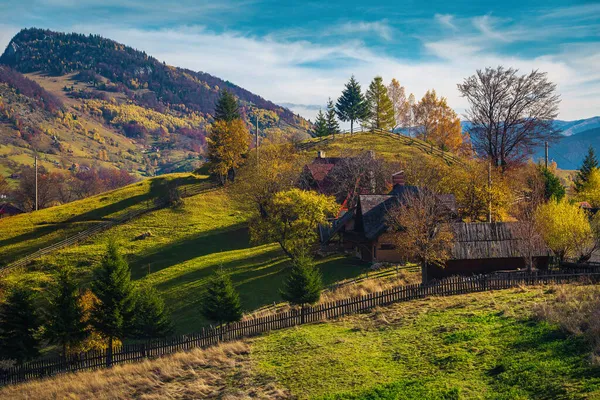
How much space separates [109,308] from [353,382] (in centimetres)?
2052

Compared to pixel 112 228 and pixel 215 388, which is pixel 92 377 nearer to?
pixel 215 388

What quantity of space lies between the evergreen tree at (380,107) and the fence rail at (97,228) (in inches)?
1870

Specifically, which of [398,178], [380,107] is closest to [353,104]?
[380,107]

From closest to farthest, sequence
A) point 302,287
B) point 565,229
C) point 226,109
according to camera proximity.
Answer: point 302,287, point 565,229, point 226,109

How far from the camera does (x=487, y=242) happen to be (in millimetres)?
35625

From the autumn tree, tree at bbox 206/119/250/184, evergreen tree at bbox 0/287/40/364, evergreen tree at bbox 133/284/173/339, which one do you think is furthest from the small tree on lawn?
the autumn tree

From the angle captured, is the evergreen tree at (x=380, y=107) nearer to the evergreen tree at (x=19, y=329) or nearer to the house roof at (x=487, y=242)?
the house roof at (x=487, y=242)

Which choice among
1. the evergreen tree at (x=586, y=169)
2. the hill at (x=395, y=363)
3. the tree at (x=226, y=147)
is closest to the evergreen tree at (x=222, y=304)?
the hill at (x=395, y=363)

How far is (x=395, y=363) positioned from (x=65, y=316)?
927 inches

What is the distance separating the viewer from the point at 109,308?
31.2 meters

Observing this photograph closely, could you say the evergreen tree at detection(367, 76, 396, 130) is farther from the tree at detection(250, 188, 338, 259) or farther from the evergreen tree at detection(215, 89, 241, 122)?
the tree at detection(250, 188, 338, 259)

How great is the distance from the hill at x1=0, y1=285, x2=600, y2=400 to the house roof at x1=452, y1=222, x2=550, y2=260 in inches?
294

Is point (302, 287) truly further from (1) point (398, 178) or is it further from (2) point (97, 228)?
(2) point (97, 228)

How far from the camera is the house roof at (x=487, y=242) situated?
35.0 metres
